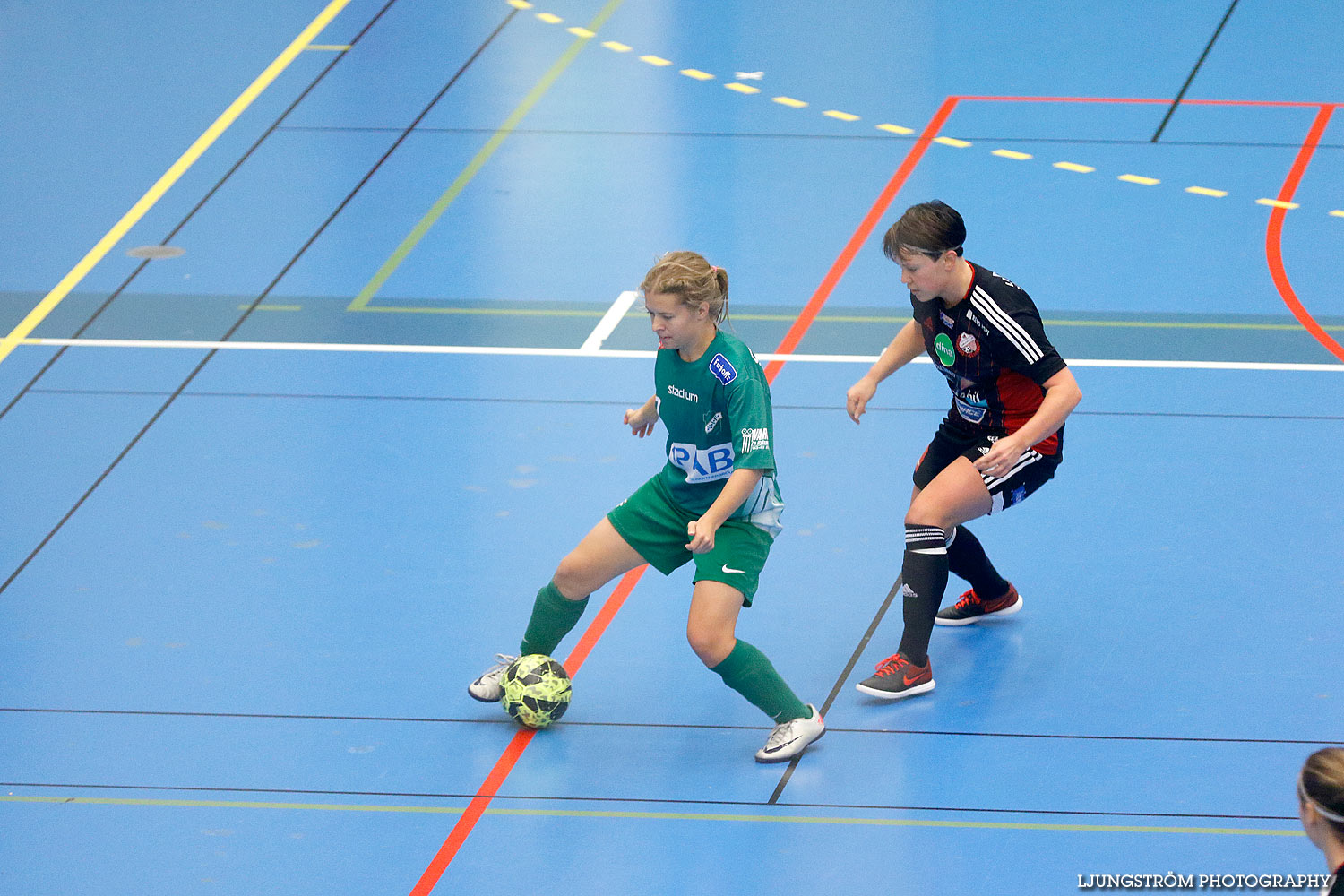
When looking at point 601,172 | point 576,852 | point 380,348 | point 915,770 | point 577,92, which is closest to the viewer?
point 576,852

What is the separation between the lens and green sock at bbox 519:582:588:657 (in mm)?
5492

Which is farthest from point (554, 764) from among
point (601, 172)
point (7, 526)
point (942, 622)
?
point (601, 172)

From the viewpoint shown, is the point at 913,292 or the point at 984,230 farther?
the point at 984,230

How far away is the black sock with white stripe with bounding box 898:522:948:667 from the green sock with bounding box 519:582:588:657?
1138mm

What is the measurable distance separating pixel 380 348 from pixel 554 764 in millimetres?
3658

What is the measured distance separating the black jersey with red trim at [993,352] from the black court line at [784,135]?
5467 mm

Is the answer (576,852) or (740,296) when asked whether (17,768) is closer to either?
(576,852)

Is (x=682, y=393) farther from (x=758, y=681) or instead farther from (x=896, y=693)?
(x=896, y=693)

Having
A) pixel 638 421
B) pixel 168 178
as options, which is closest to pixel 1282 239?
pixel 638 421

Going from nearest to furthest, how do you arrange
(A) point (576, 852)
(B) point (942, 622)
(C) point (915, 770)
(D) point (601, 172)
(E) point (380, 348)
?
(A) point (576, 852) → (C) point (915, 770) → (B) point (942, 622) → (E) point (380, 348) → (D) point (601, 172)

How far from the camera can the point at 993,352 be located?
539 centimetres

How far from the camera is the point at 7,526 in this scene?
6.90 meters

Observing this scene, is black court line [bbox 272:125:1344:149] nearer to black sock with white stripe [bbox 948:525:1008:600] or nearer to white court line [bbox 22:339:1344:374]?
white court line [bbox 22:339:1344:374]

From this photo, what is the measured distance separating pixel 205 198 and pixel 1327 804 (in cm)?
863
